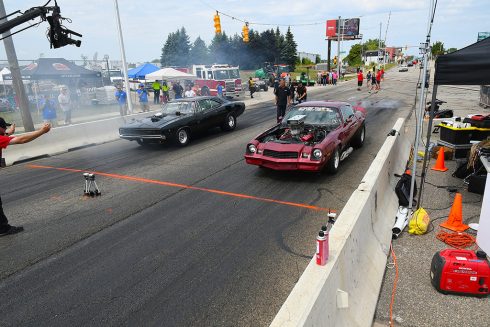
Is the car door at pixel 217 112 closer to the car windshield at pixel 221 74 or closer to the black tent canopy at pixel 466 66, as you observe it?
the black tent canopy at pixel 466 66

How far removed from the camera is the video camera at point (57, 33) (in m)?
6.91

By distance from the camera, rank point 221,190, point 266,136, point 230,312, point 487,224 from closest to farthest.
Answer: point 230,312 < point 487,224 < point 221,190 < point 266,136

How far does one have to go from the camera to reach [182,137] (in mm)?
10828

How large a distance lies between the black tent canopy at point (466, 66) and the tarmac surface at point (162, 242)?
2.45m

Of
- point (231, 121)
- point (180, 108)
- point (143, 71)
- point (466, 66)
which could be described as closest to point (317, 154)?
point (466, 66)

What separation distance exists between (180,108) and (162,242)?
7448 mm

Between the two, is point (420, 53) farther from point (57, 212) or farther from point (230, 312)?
point (57, 212)

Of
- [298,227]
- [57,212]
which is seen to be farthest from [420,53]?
[57,212]

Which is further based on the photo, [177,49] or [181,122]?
[177,49]

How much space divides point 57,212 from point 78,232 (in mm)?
1137

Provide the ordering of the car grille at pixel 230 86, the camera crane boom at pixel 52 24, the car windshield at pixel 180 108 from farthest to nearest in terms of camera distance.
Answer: the car grille at pixel 230 86, the car windshield at pixel 180 108, the camera crane boom at pixel 52 24

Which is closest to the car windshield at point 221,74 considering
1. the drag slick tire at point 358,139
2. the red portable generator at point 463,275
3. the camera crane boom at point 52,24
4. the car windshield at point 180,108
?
the car windshield at point 180,108

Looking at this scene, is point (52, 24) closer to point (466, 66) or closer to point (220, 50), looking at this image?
point (466, 66)

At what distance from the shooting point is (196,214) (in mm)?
5508
